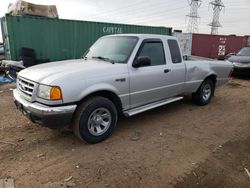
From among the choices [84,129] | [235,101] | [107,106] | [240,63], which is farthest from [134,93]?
[240,63]

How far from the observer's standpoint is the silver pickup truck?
3.48m

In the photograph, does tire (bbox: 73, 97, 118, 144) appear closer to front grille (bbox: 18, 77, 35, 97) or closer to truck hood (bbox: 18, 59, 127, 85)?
truck hood (bbox: 18, 59, 127, 85)

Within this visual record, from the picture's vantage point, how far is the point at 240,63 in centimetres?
1092

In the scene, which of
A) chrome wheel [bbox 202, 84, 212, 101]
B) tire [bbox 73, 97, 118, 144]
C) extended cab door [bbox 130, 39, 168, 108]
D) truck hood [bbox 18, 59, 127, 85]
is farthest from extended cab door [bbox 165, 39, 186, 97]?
tire [bbox 73, 97, 118, 144]

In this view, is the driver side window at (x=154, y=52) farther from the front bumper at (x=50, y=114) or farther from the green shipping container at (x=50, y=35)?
the green shipping container at (x=50, y=35)

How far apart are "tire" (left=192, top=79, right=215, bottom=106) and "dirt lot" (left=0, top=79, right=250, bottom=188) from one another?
922mm

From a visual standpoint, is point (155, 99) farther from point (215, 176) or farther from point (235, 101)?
point (235, 101)

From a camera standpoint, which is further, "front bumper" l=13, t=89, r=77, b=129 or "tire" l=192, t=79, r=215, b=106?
"tire" l=192, t=79, r=215, b=106

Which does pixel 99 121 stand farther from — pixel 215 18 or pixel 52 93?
pixel 215 18

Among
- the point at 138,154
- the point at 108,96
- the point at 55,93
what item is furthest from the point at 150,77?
the point at 55,93

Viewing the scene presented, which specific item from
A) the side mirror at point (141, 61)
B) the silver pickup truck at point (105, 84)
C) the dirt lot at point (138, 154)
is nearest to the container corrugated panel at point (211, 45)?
the silver pickup truck at point (105, 84)

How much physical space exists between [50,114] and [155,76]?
7.46 ft

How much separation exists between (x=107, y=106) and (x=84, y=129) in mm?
552

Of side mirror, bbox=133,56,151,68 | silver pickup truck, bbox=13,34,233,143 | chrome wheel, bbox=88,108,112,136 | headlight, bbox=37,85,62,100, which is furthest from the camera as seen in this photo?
side mirror, bbox=133,56,151,68
